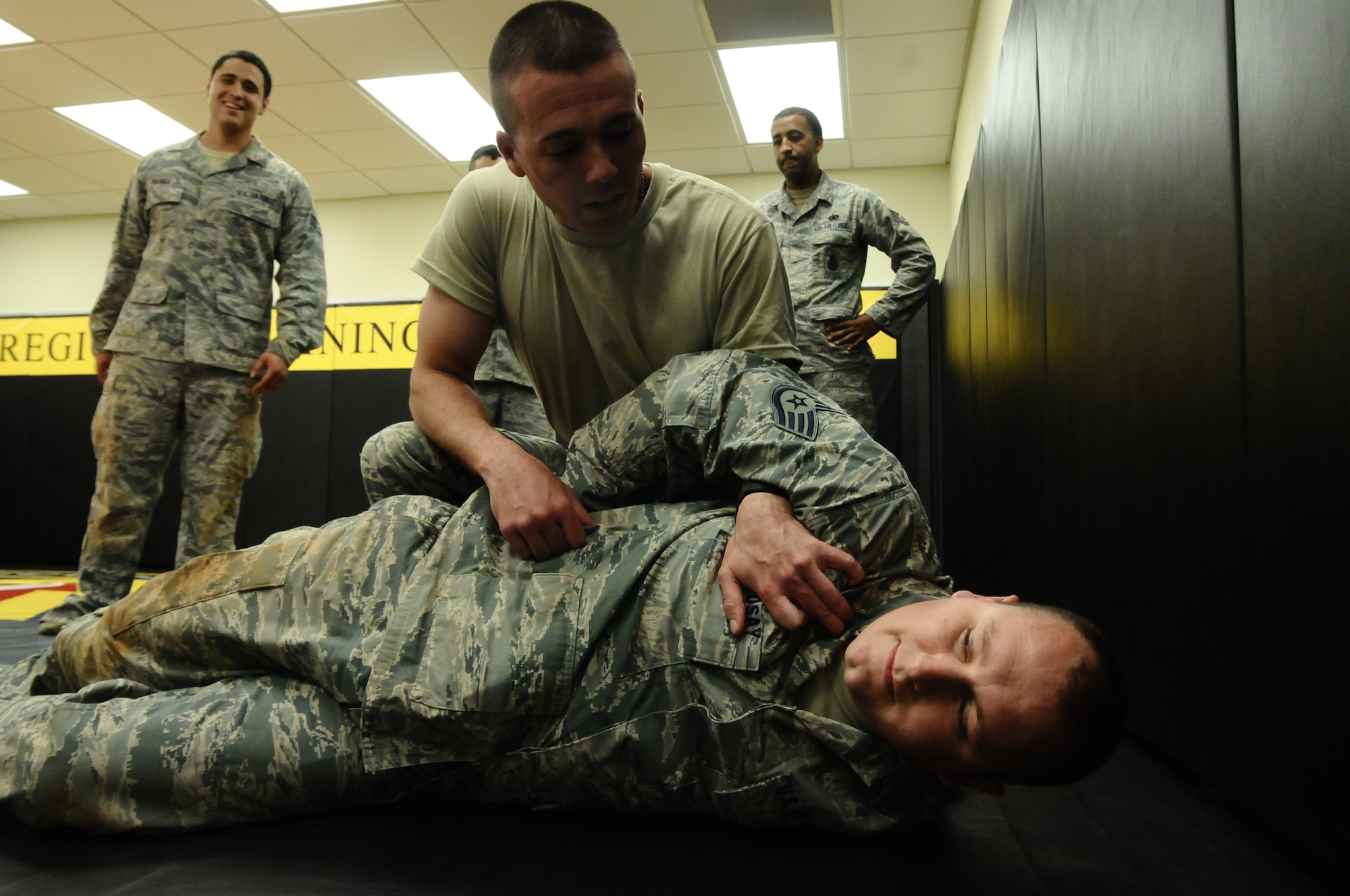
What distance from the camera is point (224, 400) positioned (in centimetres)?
239

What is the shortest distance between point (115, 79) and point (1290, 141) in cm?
551

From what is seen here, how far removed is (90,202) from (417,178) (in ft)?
8.69

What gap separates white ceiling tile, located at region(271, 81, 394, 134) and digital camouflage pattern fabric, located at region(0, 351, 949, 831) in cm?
436

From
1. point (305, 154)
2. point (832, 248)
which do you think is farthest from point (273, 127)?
point (832, 248)

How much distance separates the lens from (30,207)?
6688 millimetres

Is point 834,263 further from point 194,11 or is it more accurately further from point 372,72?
point 194,11

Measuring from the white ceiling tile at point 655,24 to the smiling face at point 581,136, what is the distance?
3002 millimetres

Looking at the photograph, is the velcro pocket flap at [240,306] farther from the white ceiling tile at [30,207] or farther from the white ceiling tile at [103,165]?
the white ceiling tile at [30,207]

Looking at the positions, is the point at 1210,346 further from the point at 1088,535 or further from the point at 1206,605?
the point at 1088,535

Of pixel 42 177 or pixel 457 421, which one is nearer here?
pixel 457 421

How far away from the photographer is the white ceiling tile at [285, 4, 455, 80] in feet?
13.1

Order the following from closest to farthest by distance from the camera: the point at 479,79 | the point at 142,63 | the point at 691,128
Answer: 1. the point at 142,63
2. the point at 479,79
3. the point at 691,128

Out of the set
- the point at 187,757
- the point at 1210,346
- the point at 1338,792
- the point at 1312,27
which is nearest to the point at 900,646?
the point at 1338,792

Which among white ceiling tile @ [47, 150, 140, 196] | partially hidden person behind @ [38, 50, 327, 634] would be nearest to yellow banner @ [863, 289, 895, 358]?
partially hidden person behind @ [38, 50, 327, 634]
